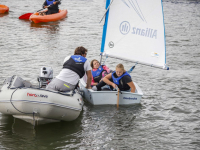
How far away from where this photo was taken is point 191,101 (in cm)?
1060

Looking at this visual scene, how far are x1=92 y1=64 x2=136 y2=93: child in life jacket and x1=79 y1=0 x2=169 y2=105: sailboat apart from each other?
1.08m

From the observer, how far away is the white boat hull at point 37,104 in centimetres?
758

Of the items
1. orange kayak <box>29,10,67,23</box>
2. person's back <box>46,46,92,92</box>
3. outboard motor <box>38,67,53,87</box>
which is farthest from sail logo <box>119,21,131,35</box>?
orange kayak <box>29,10,67,23</box>

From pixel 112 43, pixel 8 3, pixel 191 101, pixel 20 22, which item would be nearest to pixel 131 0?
pixel 112 43

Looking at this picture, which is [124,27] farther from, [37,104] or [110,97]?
[37,104]

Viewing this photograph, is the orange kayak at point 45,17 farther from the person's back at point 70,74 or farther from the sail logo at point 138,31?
the person's back at point 70,74

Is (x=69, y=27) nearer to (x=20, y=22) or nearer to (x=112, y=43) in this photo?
(x=20, y=22)

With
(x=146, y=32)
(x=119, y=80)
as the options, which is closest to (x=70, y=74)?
(x=119, y=80)

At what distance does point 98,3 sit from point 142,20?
73.8 feet

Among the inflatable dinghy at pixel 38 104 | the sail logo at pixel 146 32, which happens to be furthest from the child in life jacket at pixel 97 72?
the inflatable dinghy at pixel 38 104

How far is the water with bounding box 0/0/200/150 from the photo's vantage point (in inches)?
310

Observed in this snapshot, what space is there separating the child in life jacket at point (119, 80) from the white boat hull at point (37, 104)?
72.3 inches

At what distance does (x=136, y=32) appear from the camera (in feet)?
35.8

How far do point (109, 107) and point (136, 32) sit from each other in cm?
251
